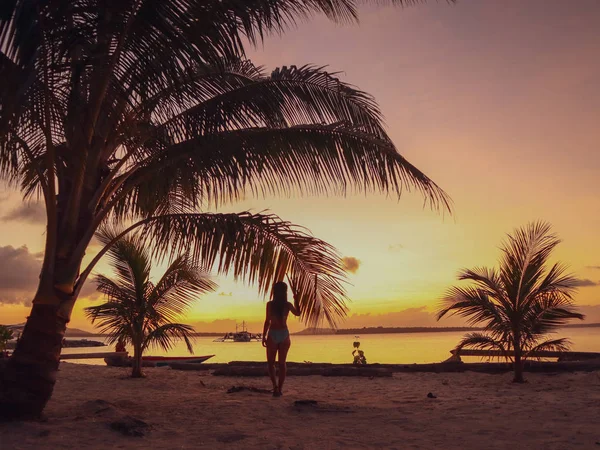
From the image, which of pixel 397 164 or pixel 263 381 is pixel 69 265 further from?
pixel 263 381

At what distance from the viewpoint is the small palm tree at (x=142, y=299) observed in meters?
11.8

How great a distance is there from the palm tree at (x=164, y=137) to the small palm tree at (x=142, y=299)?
11.5ft

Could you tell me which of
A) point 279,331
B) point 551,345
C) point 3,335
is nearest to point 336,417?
point 279,331

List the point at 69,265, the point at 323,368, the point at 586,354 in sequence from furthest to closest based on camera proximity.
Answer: the point at 586,354, the point at 323,368, the point at 69,265

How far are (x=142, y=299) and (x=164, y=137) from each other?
17.7 ft

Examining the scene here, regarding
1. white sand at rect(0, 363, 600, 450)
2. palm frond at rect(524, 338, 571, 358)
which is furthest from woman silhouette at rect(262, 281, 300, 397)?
palm frond at rect(524, 338, 571, 358)

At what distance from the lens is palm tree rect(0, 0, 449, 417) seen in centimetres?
535

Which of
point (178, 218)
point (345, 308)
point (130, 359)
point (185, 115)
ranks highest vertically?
point (185, 115)

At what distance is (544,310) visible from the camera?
423 inches

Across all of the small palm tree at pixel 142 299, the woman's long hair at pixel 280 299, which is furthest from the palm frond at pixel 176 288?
the woman's long hair at pixel 280 299

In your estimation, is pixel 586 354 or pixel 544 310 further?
pixel 586 354

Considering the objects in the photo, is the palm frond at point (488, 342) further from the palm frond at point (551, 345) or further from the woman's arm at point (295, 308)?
the woman's arm at point (295, 308)

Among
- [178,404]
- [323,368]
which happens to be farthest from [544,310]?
[178,404]

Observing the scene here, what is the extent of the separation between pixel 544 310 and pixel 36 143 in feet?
31.4
